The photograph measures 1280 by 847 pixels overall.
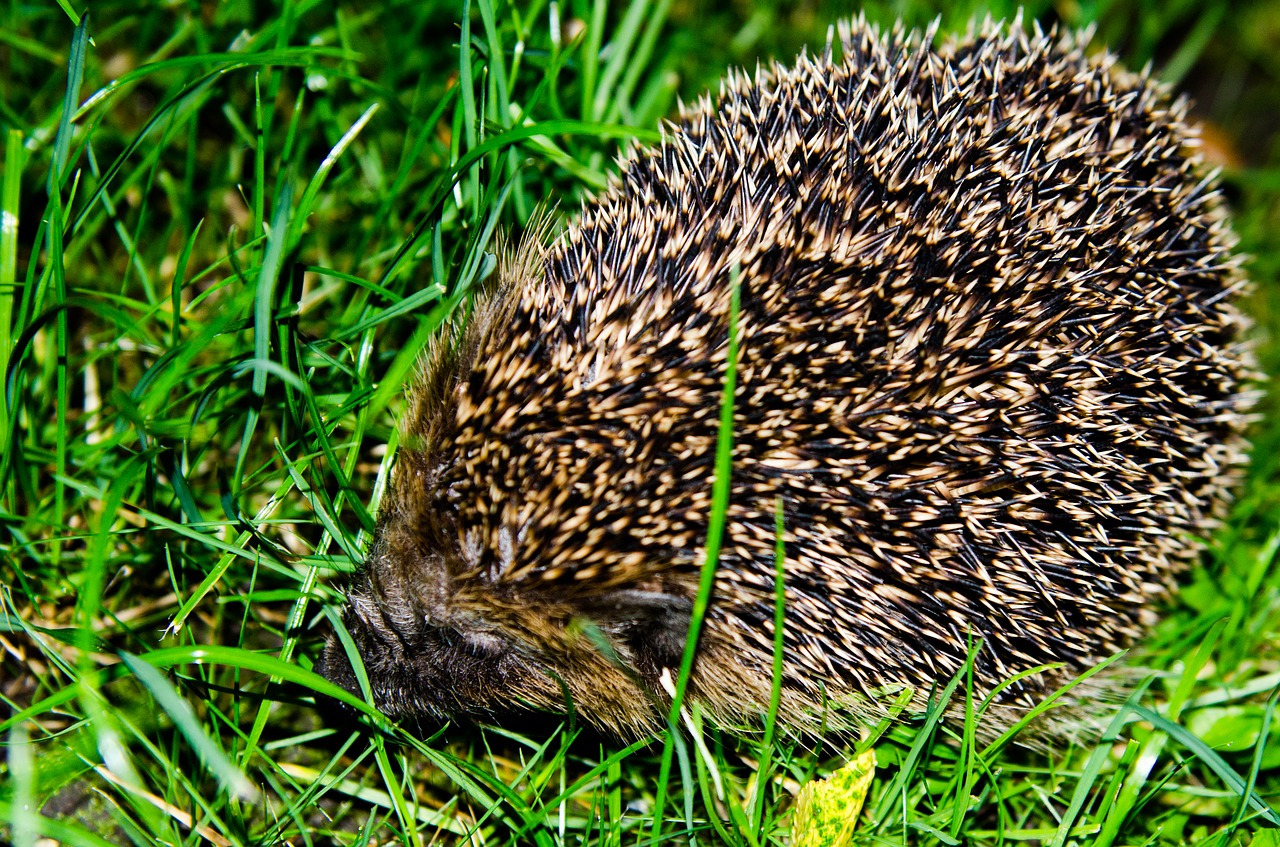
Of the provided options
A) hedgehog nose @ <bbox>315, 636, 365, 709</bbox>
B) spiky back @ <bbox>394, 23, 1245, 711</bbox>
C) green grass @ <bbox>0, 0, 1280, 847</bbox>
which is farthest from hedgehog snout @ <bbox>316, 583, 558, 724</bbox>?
spiky back @ <bbox>394, 23, 1245, 711</bbox>

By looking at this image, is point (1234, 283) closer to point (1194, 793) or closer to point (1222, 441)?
point (1222, 441)

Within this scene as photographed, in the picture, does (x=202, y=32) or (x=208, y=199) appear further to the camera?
(x=208, y=199)

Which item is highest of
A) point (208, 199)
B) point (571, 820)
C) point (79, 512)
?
point (208, 199)

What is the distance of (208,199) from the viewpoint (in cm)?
455

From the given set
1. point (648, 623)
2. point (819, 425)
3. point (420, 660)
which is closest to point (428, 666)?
point (420, 660)

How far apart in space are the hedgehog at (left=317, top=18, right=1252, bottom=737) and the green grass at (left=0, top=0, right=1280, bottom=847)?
0.26 m

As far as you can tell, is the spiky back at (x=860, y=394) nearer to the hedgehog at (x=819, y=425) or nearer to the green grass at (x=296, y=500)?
the hedgehog at (x=819, y=425)

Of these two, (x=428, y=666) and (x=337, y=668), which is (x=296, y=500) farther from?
(x=428, y=666)

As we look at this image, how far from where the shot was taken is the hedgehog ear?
3037mm

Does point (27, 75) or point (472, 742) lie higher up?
point (27, 75)

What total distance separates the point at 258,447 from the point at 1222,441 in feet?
12.5

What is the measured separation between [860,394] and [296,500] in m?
2.19

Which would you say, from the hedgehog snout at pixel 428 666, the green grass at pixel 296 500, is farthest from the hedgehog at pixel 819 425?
the green grass at pixel 296 500

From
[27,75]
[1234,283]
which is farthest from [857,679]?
[27,75]
